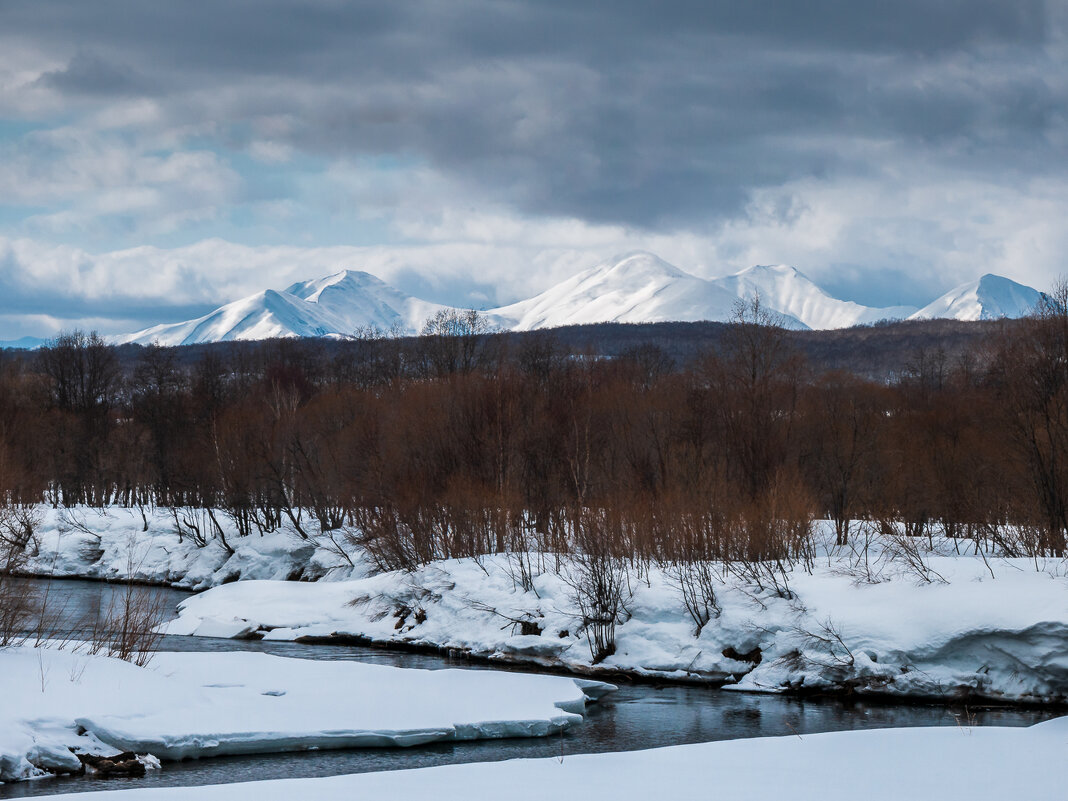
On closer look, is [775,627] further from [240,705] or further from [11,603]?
[11,603]

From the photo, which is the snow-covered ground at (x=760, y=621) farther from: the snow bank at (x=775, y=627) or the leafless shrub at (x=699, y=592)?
the leafless shrub at (x=699, y=592)

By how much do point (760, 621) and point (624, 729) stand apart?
8804 mm

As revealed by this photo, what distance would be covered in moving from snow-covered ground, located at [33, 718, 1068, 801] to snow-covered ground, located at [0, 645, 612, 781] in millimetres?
4346

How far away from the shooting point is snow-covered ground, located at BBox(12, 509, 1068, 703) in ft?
83.7

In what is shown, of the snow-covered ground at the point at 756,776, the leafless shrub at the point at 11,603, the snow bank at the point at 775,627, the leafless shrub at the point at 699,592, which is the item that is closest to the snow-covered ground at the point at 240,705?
the leafless shrub at the point at 11,603

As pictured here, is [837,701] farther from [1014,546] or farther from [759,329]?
[759,329]

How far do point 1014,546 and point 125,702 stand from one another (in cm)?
2960

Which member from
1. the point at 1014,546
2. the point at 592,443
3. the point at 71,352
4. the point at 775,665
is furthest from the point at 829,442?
Result: the point at 71,352

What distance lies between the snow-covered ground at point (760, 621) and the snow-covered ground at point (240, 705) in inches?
103

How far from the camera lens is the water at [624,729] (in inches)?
677

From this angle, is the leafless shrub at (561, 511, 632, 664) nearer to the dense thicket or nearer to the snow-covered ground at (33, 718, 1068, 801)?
the dense thicket

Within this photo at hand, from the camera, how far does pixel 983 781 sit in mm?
14039

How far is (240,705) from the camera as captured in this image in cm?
2017

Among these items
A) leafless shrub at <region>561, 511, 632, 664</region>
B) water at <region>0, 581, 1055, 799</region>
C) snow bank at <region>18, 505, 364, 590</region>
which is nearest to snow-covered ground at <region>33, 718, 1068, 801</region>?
water at <region>0, 581, 1055, 799</region>
